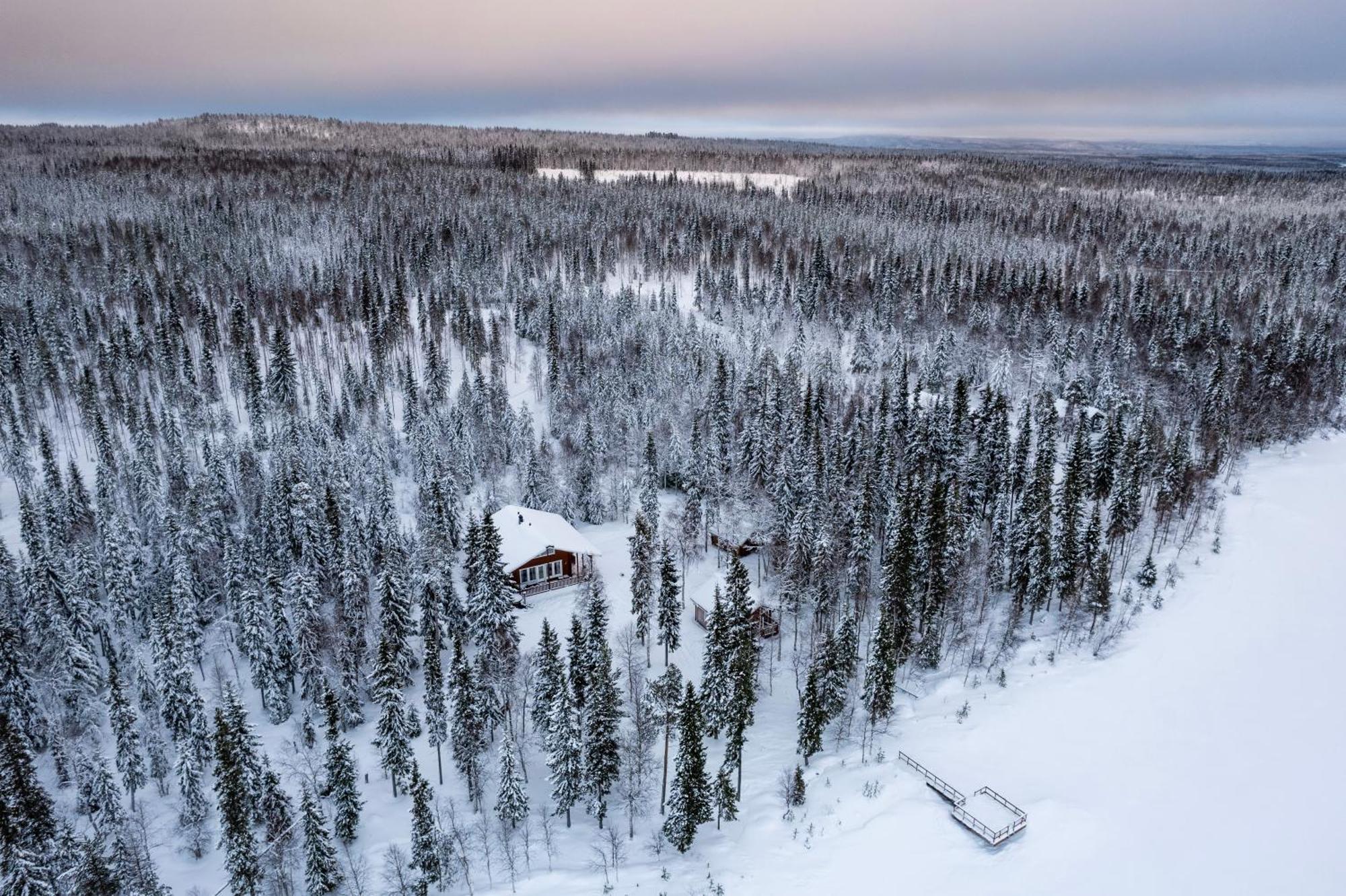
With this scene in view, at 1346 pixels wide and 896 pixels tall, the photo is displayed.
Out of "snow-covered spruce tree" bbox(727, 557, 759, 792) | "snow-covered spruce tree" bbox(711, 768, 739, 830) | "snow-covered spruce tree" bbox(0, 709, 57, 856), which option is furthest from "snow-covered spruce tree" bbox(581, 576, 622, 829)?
"snow-covered spruce tree" bbox(0, 709, 57, 856)

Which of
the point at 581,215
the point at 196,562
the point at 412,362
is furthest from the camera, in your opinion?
the point at 581,215

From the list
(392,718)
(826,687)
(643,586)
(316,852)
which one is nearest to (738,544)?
(643,586)

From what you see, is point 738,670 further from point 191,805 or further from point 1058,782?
point 191,805

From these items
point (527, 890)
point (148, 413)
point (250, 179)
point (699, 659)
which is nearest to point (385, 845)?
point (527, 890)

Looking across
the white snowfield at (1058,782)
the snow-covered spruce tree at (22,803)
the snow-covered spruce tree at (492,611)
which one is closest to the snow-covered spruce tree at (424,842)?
the white snowfield at (1058,782)

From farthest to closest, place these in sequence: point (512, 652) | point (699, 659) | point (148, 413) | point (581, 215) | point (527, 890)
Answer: point (581, 215) < point (148, 413) < point (699, 659) < point (512, 652) < point (527, 890)

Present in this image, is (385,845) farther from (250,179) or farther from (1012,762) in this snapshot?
(250,179)
